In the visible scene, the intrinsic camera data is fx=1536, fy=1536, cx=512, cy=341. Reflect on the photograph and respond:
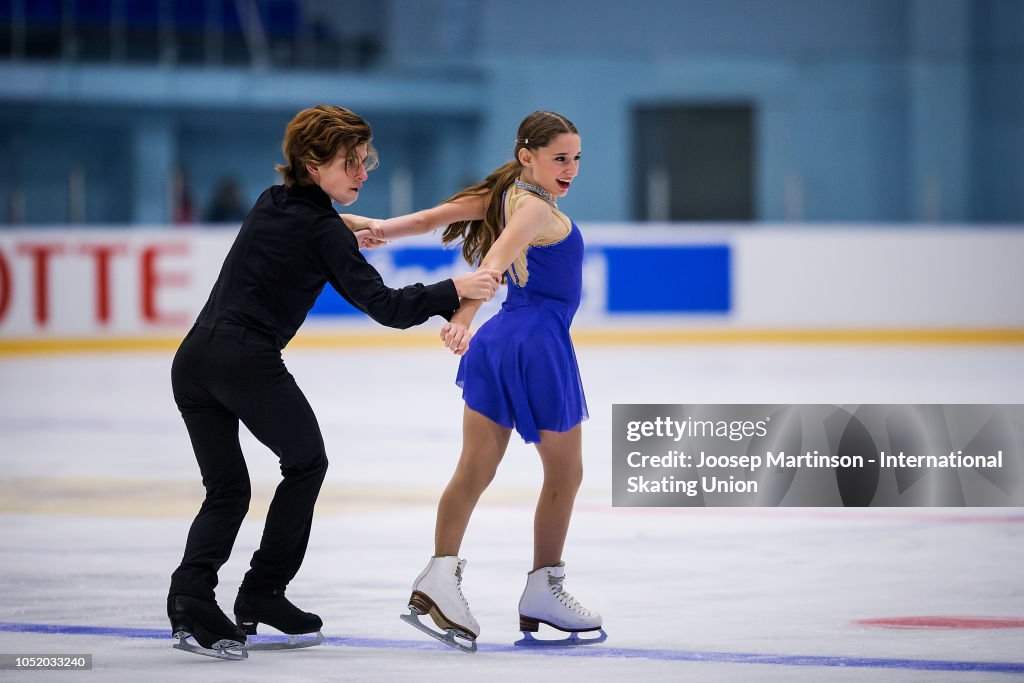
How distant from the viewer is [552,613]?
3.85m

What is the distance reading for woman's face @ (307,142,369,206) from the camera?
3.67 m

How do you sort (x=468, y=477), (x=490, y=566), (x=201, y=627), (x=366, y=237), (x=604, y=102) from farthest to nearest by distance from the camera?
1. (x=604, y=102)
2. (x=490, y=566)
3. (x=366, y=237)
4. (x=468, y=477)
5. (x=201, y=627)

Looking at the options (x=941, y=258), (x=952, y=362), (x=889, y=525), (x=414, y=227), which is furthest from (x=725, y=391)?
(x=414, y=227)

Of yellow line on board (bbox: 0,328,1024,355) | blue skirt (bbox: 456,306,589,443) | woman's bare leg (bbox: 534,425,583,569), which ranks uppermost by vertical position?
yellow line on board (bbox: 0,328,1024,355)

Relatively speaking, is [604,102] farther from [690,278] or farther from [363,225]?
[363,225]

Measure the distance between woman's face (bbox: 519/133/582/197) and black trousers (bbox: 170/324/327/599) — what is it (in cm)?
77

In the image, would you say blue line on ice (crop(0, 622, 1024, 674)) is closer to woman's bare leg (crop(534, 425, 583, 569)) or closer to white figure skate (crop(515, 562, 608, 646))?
white figure skate (crop(515, 562, 608, 646))

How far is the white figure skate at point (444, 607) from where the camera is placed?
12.1ft

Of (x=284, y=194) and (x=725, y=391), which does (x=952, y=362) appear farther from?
(x=284, y=194)

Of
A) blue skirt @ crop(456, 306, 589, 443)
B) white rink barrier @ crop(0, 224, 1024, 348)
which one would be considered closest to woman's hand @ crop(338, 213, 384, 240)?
blue skirt @ crop(456, 306, 589, 443)

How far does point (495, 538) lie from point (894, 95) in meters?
12.5

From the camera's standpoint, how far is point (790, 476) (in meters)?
5.28

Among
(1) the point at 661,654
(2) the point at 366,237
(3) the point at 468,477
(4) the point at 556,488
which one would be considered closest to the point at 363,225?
(2) the point at 366,237

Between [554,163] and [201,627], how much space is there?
1.40 metres
